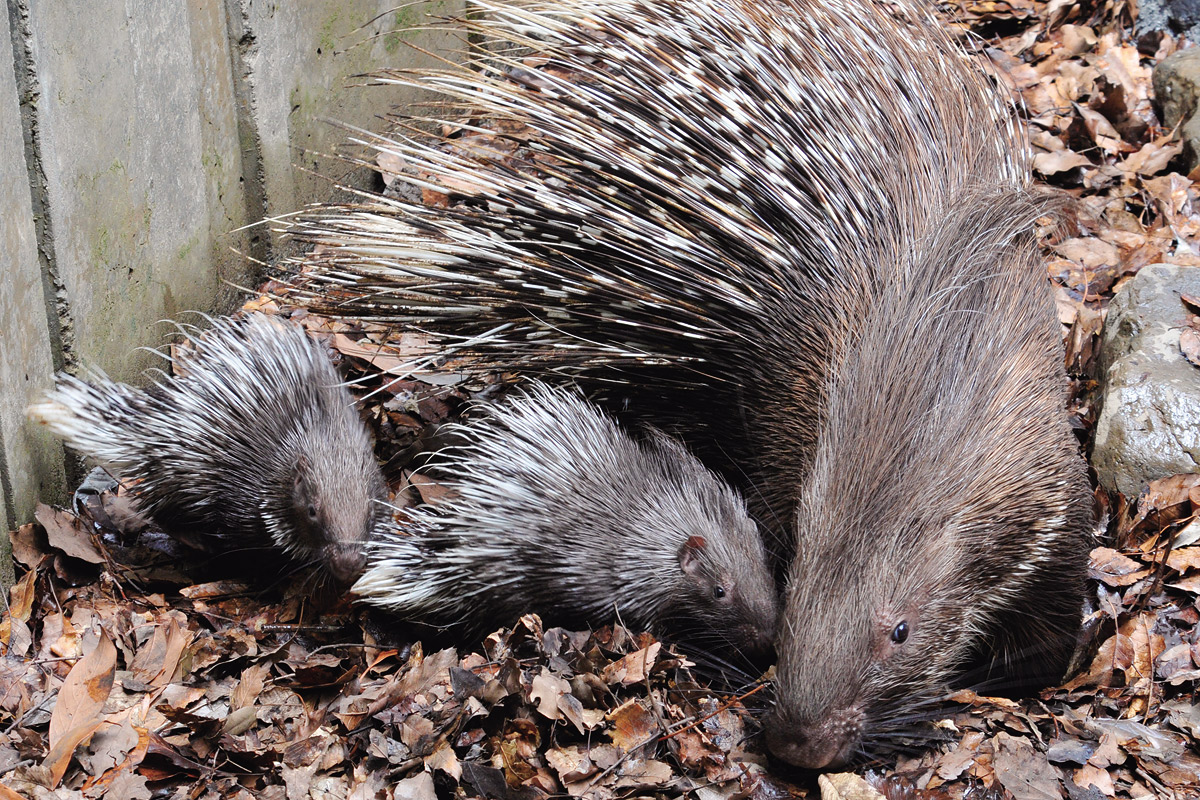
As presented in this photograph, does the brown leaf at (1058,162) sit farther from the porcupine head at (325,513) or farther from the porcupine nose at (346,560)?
the porcupine nose at (346,560)

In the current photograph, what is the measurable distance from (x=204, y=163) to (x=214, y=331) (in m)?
0.64

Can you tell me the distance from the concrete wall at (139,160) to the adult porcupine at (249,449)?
219 millimetres

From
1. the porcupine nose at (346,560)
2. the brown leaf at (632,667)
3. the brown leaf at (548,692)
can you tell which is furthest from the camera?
the porcupine nose at (346,560)

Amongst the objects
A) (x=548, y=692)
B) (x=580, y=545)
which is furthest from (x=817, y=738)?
(x=580, y=545)

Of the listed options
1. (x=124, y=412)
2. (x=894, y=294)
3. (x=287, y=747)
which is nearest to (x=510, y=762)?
(x=287, y=747)

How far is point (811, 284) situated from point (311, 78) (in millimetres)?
2511

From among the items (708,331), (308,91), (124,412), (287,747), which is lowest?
(287,747)

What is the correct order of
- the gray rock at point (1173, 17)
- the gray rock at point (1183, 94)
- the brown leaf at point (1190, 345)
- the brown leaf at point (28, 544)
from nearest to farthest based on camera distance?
1. the brown leaf at point (28, 544)
2. the brown leaf at point (1190, 345)
3. the gray rock at point (1183, 94)
4. the gray rock at point (1173, 17)

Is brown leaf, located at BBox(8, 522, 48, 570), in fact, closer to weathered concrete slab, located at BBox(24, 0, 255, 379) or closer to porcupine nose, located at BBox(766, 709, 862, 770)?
weathered concrete slab, located at BBox(24, 0, 255, 379)

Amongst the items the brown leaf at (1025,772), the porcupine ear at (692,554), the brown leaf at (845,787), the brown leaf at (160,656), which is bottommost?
the brown leaf at (160,656)

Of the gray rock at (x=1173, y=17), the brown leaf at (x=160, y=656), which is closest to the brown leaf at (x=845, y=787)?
the brown leaf at (x=160, y=656)

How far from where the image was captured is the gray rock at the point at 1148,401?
3.63 m

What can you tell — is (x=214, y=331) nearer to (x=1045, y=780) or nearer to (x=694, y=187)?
(x=694, y=187)

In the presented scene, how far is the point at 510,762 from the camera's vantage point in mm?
2703
